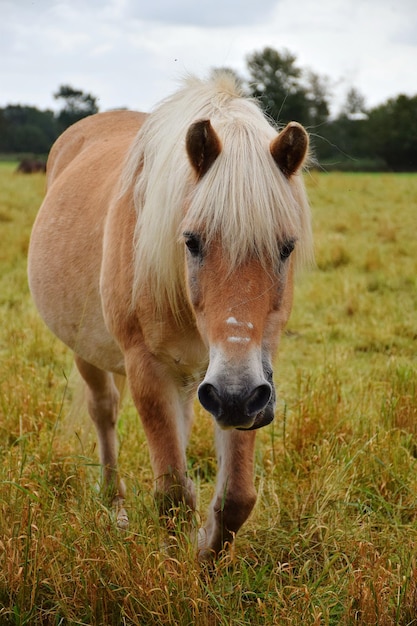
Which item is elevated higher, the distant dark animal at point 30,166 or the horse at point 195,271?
the horse at point 195,271

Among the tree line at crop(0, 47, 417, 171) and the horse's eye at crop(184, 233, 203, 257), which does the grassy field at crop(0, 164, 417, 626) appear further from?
the tree line at crop(0, 47, 417, 171)

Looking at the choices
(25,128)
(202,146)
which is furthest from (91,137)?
(25,128)

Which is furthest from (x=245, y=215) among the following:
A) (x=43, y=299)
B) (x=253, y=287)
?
(x=43, y=299)

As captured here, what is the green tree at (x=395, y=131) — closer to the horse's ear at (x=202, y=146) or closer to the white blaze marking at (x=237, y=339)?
the horse's ear at (x=202, y=146)

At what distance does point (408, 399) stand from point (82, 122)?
2.59 metres

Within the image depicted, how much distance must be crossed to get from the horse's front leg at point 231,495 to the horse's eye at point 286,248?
0.72 metres

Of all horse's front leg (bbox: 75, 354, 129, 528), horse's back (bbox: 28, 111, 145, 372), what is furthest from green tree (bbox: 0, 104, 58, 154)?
horse's front leg (bbox: 75, 354, 129, 528)

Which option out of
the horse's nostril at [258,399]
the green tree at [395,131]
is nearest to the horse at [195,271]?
the horse's nostril at [258,399]

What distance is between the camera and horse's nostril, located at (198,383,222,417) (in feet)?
6.40

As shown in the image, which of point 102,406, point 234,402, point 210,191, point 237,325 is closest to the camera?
point 234,402

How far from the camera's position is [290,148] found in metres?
2.30

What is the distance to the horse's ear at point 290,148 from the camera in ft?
7.36

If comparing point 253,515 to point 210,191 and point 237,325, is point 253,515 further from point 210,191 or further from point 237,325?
point 210,191

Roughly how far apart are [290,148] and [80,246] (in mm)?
1402
